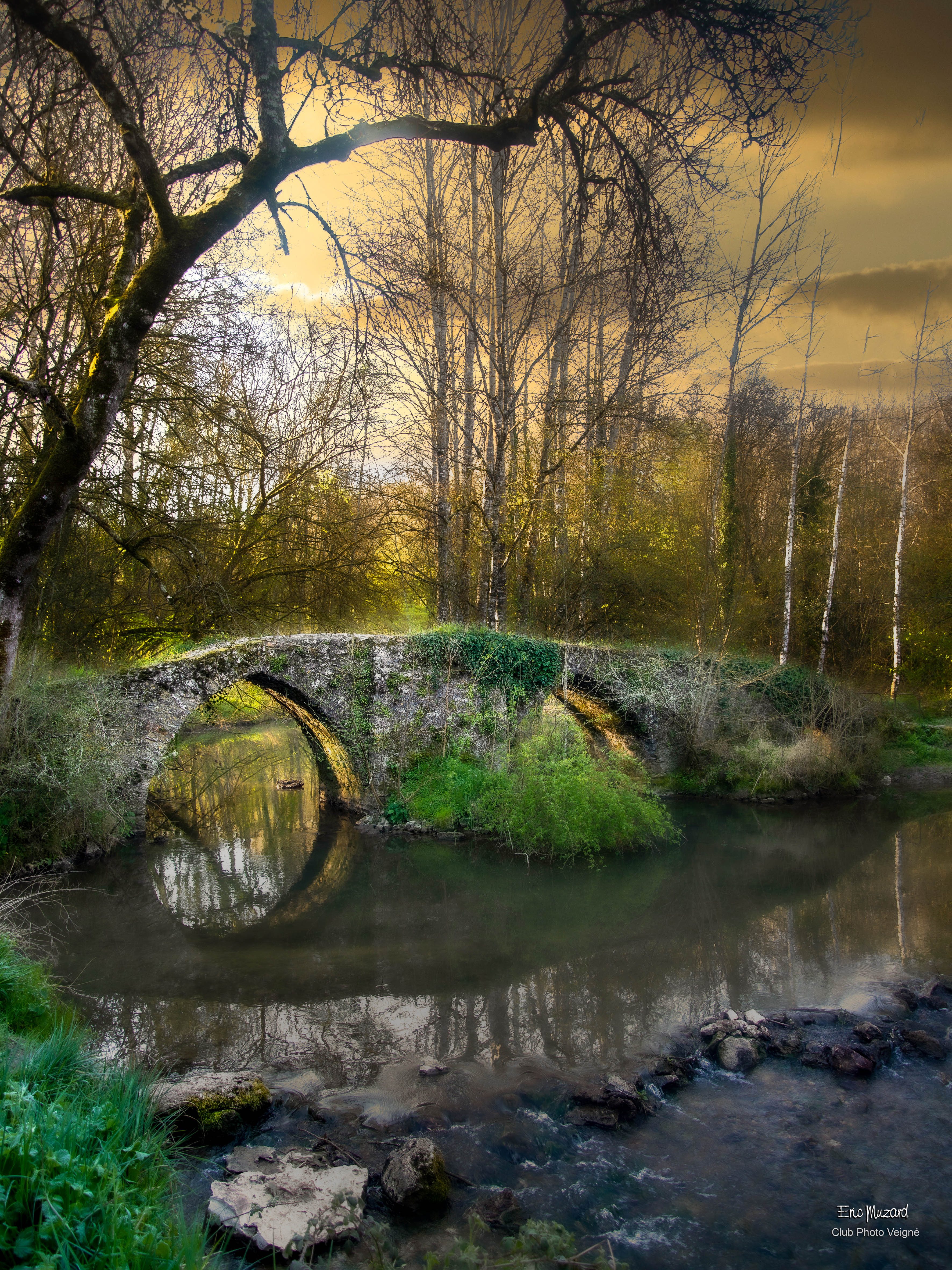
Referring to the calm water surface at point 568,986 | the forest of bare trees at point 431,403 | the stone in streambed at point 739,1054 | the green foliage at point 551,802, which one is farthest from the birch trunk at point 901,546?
the stone in streambed at point 739,1054

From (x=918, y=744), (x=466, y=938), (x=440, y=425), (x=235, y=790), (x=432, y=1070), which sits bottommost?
(x=235, y=790)

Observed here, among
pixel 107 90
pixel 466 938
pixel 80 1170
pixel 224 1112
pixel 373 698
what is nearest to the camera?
pixel 80 1170

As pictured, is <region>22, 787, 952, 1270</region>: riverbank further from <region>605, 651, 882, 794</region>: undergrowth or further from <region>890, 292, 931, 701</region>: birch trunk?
<region>890, 292, 931, 701</region>: birch trunk

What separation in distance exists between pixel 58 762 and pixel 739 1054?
7.72 meters

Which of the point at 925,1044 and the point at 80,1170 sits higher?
the point at 80,1170

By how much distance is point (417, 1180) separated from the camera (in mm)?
3486

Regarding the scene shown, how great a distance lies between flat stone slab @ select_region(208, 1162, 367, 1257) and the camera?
3.13 metres

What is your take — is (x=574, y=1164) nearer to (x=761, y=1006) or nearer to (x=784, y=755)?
(x=761, y=1006)

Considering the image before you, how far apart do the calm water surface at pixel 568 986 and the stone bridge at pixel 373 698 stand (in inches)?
51.1

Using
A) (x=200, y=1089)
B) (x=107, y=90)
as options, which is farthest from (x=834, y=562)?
(x=200, y=1089)

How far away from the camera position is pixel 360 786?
12.1 metres

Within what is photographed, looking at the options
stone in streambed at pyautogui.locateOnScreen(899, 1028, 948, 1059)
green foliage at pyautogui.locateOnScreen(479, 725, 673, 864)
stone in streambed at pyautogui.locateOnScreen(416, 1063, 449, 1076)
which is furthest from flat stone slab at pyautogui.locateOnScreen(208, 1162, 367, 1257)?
green foliage at pyautogui.locateOnScreen(479, 725, 673, 864)

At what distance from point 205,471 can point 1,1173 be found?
9229 millimetres

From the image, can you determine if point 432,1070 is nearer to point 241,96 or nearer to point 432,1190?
point 432,1190
